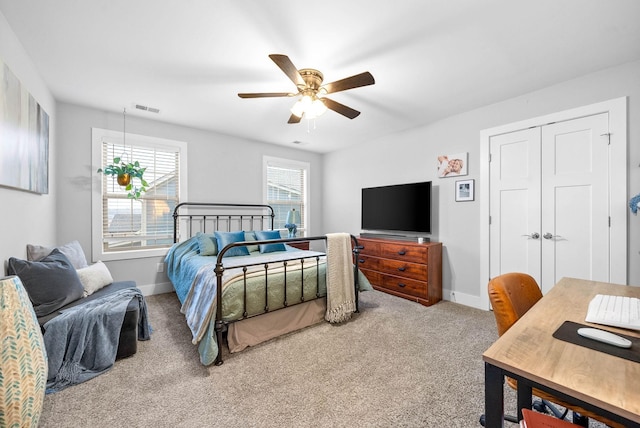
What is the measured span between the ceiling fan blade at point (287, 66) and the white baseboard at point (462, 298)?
3.22 meters

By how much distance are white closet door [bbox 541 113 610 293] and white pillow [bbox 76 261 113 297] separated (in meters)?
4.52

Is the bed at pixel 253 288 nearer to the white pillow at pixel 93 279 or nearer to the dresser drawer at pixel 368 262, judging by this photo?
the white pillow at pixel 93 279

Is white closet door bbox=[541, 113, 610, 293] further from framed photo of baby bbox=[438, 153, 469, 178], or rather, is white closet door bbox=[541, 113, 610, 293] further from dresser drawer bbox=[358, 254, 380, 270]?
dresser drawer bbox=[358, 254, 380, 270]

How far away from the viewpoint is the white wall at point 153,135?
324cm

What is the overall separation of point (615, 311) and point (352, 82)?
199cm

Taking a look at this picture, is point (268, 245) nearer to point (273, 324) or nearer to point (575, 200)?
point (273, 324)

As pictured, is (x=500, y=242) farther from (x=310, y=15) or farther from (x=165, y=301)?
(x=165, y=301)

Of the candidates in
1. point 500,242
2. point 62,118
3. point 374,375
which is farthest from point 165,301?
point 500,242

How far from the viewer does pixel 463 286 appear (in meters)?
3.49

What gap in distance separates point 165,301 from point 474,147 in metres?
4.49

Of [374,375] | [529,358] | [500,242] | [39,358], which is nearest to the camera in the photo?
[529,358]

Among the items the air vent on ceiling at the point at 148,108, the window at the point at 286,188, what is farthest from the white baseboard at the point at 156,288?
the air vent on ceiling at the point at 148,108

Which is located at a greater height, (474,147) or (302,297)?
(474,147)

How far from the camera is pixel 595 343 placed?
0.87 meters
